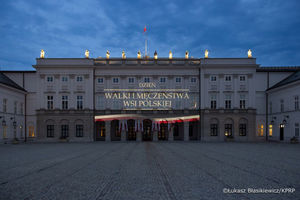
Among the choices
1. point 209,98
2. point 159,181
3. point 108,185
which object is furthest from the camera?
point 209,98

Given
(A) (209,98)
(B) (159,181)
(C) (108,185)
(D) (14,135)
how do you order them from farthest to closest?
(A) (209,98)
(D) (14,135)
(B) (159,181)
(C) (108,185)

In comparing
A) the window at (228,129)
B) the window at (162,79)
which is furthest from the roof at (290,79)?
the window at (162,79)

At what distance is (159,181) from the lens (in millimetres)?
13305

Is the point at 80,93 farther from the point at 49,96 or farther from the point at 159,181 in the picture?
the point at 159,181

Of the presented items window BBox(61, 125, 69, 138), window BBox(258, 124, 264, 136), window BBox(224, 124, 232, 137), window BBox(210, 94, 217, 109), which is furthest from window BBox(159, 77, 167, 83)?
window BBox(258, 124, 264, 136)

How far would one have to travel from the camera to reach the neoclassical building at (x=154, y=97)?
52.1m

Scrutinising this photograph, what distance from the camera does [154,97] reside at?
53.0 meters

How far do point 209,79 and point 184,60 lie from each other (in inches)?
230

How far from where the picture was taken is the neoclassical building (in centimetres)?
5206

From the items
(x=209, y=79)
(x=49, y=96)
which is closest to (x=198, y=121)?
(x=209, y=79)

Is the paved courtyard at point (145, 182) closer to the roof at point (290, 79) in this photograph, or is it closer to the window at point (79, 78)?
the roof at point (290, 79)

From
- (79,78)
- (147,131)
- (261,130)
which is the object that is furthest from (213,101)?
(79,78)

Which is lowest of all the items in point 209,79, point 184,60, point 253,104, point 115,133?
point 115,133

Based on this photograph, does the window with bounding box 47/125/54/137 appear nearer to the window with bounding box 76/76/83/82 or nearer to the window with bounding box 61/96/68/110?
the window with bounding box 61/96/68/110
